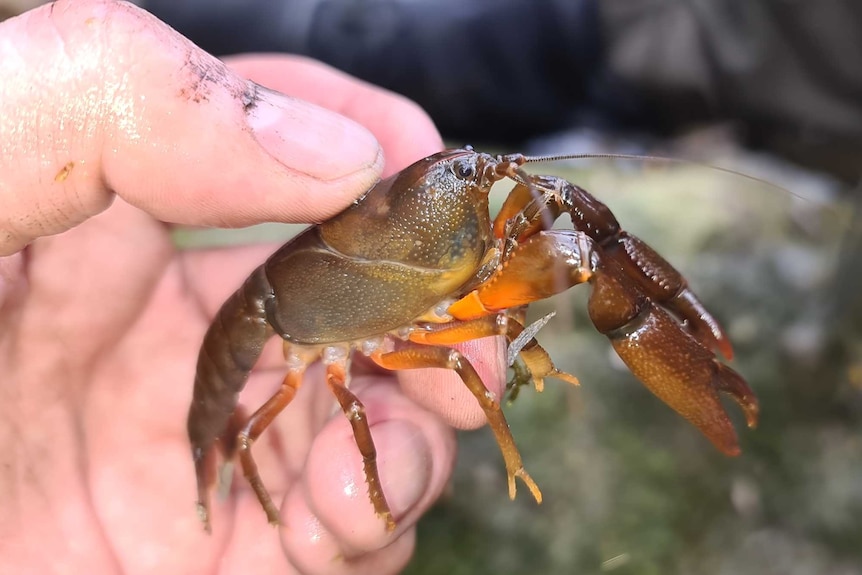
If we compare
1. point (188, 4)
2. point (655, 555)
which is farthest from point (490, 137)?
point (655, 555)

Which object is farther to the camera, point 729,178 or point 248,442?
point 729,178

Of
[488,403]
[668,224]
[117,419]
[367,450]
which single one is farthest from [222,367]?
[668,224]

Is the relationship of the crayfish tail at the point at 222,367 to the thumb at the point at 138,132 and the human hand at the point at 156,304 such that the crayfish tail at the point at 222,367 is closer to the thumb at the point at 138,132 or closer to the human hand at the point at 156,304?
the human hand at the point at 156,304

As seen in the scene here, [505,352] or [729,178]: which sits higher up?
[505,352]

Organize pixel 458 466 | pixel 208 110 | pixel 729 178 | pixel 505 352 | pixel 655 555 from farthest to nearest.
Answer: pixel 729 178
pixel 458 466
pixel 655 555
pixel 505 352
pixel 208 110

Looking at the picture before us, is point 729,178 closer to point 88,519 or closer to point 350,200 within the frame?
point 350,200

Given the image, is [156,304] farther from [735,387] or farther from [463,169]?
[735,387]

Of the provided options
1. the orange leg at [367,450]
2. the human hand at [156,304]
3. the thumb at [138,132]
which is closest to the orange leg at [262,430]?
the human hand at [156,304]
